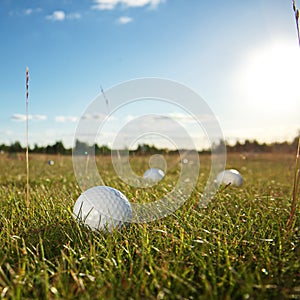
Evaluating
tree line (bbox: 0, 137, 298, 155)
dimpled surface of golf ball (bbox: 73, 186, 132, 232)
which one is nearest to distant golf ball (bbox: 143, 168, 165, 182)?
tree line (bbox: 0, 137, 298, 155)

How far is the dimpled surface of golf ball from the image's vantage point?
A: 2.37m

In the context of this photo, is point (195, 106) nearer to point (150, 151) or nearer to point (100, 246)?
point (100, 246)

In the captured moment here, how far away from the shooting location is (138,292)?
61.5 inches

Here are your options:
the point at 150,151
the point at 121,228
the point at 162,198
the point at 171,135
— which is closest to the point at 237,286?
the point at 121,228

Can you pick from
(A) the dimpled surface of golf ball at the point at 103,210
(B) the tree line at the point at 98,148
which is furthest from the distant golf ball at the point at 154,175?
(A) the dimpled surface of golf ball at the point at 103,210

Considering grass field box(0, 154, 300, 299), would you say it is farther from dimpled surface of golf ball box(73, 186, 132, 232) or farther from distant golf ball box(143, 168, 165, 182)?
distant golf ball box(143, 168, 165, 182)

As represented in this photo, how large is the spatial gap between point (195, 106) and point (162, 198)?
109 centimetres

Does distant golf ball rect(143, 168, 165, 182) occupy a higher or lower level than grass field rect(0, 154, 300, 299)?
higher

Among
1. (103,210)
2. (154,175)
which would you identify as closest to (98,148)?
(154,175)

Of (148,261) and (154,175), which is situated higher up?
(154,175)

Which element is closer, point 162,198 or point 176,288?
point 176,288

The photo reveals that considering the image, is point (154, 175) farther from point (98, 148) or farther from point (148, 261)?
point (148, 261)

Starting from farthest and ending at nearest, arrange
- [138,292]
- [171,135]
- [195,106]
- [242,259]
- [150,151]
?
[150,151] → [171,135] → [195,106] → [242,259] → [138,292]

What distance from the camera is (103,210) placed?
7.98 ft
